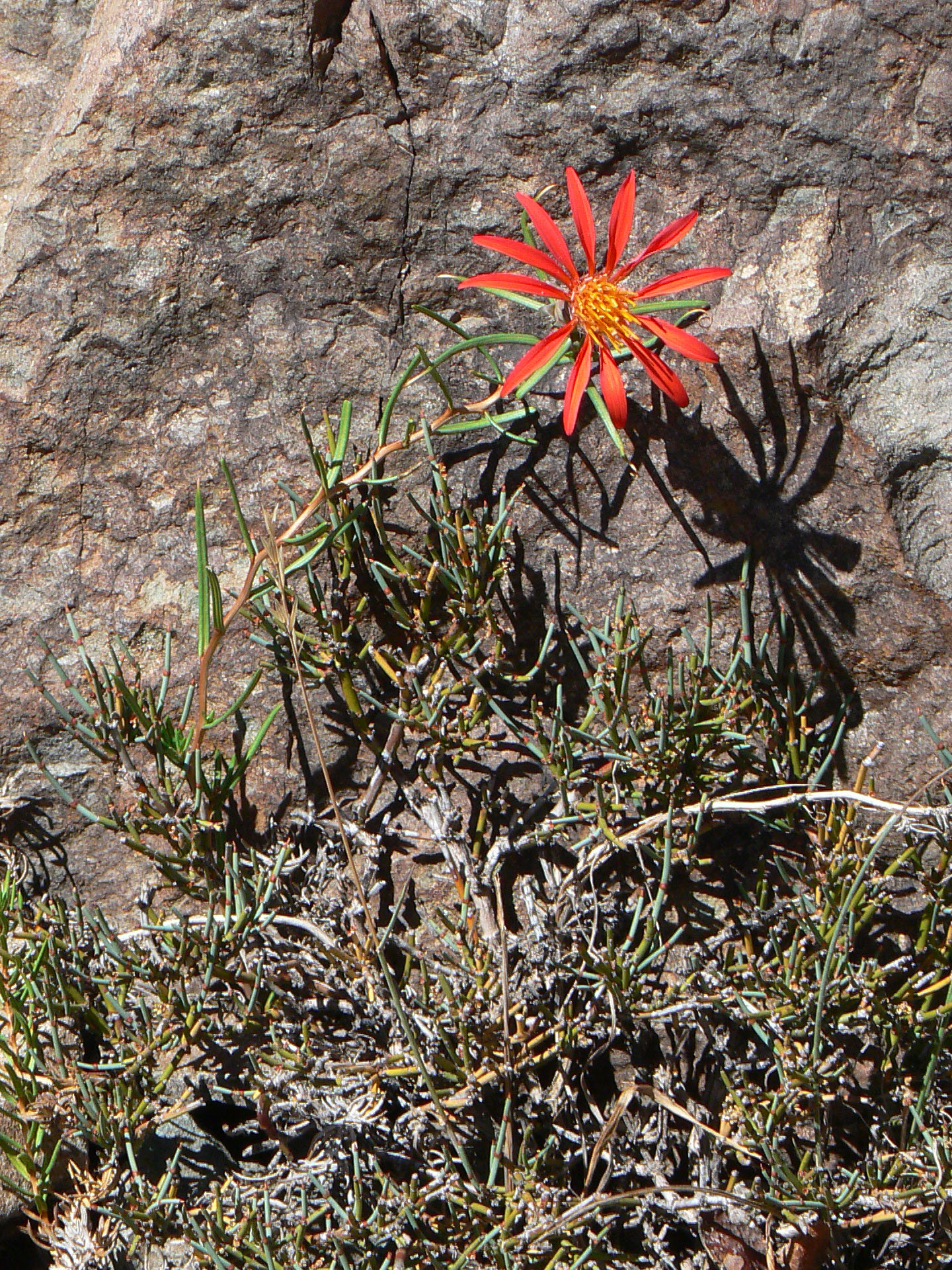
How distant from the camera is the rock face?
5.90 ft

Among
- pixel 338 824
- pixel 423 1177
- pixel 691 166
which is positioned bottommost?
pixel 423 1177

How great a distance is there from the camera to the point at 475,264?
1.88 metres

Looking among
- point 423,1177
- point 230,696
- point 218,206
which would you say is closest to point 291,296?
point 218,206

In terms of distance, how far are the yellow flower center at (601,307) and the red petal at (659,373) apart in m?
0.02

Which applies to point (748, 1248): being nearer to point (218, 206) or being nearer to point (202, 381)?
point (202, 381)

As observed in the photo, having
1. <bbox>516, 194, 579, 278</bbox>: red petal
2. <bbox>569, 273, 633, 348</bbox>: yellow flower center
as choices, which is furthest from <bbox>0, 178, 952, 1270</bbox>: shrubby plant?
<bbox>516, 194, 579, 278</bbox>: red petal

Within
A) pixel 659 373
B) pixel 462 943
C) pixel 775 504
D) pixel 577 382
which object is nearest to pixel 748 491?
pixel 775 504

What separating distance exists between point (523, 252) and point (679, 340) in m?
0.27

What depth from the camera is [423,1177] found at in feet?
5.97

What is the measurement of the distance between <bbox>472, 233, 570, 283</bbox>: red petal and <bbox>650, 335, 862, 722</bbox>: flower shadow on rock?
35 centimetres

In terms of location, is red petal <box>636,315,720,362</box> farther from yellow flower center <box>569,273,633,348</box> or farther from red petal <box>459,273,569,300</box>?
red petal <box>459,273,569,300</box>

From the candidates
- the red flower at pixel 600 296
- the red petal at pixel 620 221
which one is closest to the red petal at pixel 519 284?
the red flower at pixel 600 296

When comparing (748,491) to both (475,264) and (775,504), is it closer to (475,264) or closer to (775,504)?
(775,504)

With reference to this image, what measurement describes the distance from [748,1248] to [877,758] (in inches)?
33.9
